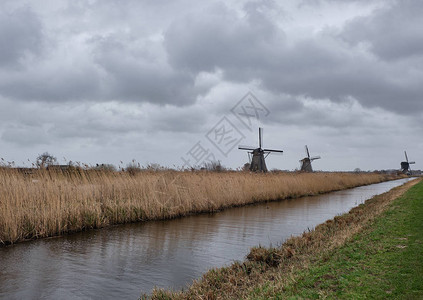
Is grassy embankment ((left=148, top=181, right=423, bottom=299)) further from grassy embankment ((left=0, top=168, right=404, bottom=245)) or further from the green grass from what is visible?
grassy embankment ((left=0, top=168, right=404, bottom=245))

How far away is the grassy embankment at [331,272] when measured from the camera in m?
3.77

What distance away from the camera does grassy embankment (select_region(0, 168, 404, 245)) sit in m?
8.20

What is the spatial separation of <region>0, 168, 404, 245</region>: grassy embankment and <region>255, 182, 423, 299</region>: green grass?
6.32 metres

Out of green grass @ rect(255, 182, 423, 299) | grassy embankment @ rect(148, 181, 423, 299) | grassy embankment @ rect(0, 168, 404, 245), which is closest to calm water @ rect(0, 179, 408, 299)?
grassy embankment @ rect(0, 168, 404, 245)

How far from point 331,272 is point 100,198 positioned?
26.1 feet

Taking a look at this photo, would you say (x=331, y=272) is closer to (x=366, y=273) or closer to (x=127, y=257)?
(x=366, y=273)

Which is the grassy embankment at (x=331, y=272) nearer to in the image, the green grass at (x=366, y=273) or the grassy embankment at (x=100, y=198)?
the green grass at (x=366, y=273)

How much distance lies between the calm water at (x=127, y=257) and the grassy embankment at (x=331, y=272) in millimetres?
815

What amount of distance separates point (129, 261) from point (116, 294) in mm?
1675

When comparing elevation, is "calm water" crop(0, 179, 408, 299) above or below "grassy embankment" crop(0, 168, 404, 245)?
below

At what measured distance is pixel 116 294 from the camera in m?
4.86

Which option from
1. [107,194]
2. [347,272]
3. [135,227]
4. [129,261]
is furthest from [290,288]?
[107,194]

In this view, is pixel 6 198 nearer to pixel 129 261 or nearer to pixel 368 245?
pixel 129 261

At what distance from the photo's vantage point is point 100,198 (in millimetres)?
10594
